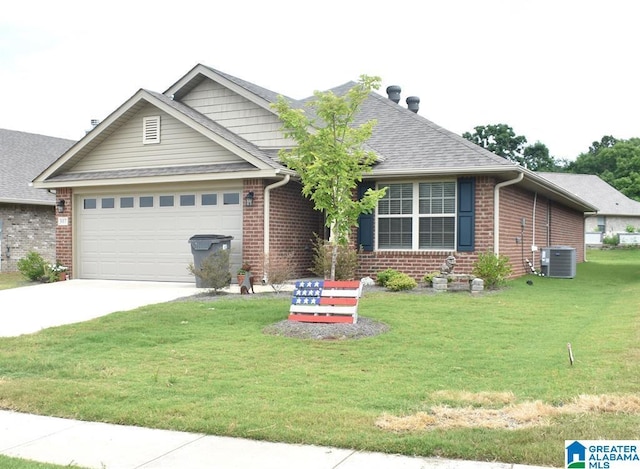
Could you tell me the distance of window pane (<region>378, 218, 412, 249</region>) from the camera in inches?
617

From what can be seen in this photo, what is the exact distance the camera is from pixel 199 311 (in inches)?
437

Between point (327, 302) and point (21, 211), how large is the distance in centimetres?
1774

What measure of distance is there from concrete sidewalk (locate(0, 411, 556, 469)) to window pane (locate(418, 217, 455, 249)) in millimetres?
11132

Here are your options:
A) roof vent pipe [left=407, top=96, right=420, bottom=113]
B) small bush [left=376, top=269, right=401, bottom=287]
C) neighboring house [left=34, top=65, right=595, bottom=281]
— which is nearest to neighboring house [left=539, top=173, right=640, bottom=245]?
roof vent pipe [left=407, top=96, right=420, bottom=113]

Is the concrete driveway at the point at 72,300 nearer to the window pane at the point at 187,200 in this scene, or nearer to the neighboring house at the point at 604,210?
the window pane at the point at 187,200

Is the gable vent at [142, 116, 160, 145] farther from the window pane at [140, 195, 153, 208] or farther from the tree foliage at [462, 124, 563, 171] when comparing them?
the tree foliage at [462, 124, 563, 171]

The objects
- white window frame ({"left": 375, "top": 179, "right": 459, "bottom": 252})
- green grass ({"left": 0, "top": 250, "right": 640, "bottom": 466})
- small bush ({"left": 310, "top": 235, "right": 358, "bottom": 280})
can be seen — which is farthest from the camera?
white window frame ({"left": 375, "top": 179, "right": 459, "bottom": 252})

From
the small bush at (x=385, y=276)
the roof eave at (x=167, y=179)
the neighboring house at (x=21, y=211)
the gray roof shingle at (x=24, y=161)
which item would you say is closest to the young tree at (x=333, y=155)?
the small bush at (x=385, y=276)

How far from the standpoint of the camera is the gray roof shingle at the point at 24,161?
23.2 meters

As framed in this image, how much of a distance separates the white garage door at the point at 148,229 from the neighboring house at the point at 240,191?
33 millimetres

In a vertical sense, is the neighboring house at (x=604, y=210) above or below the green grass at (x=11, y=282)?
above

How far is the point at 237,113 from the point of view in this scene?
17.2 meters

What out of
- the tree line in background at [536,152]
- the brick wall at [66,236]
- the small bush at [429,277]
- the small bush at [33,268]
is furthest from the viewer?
the tree line in background at [536,152]

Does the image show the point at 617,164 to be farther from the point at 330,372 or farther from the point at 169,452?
the point at 169,452
